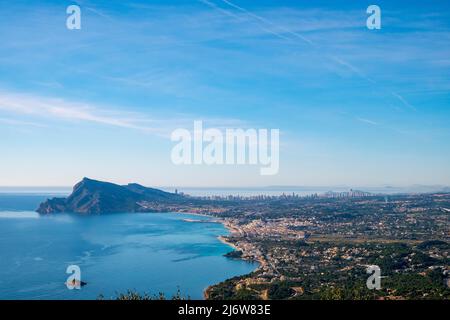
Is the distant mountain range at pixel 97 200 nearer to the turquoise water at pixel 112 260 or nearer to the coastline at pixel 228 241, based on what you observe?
the coastline at pixel 228 241

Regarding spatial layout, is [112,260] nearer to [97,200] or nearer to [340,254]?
[340,254]

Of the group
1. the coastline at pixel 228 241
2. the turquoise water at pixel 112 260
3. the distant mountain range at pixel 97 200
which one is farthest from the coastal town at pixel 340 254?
the distant mountain range at pixel 97 200

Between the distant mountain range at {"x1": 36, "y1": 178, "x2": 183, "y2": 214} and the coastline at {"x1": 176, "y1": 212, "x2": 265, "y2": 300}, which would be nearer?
the coastline at {"x1": 176, "y1": 212, "x2": 265, "y2": 300}

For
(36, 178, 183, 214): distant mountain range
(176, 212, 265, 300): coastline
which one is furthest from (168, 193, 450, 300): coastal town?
(36, 178, 183, 214): distant mountain range

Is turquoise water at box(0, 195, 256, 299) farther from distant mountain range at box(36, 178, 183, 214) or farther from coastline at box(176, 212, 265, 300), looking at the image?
distant mountain range at box(36, 178, 183, 214)
